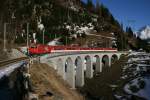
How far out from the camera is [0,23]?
96.4 metres

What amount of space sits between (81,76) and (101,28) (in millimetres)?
125999

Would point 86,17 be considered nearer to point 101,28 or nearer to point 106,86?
point 101,28

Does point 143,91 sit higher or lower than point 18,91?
lower

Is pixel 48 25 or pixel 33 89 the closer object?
pixel 33 89

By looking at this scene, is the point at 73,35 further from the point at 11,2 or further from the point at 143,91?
the point at 143,91

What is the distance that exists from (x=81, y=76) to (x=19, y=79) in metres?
44.1

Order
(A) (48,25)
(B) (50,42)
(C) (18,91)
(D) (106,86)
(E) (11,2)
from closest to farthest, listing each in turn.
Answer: (C) (18,91), (D) (106,86), (E) (11,2), (B) (50,42), (A) (48,25)

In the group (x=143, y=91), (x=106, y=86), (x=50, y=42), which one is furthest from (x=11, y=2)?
(x=143, y=91)

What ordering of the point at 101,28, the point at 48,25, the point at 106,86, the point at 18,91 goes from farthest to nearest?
the point at 101,28 < the point at 48,25 < the point at 106,86 < the point at 18,91

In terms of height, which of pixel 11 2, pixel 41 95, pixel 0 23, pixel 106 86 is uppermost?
pixel 11 2

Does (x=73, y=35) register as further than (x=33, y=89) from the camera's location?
Yes

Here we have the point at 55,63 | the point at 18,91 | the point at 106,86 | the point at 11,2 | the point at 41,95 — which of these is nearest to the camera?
the point at 18,91

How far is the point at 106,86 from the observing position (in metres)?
62.7

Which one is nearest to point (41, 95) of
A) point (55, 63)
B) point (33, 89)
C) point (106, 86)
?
point (33, 89)
